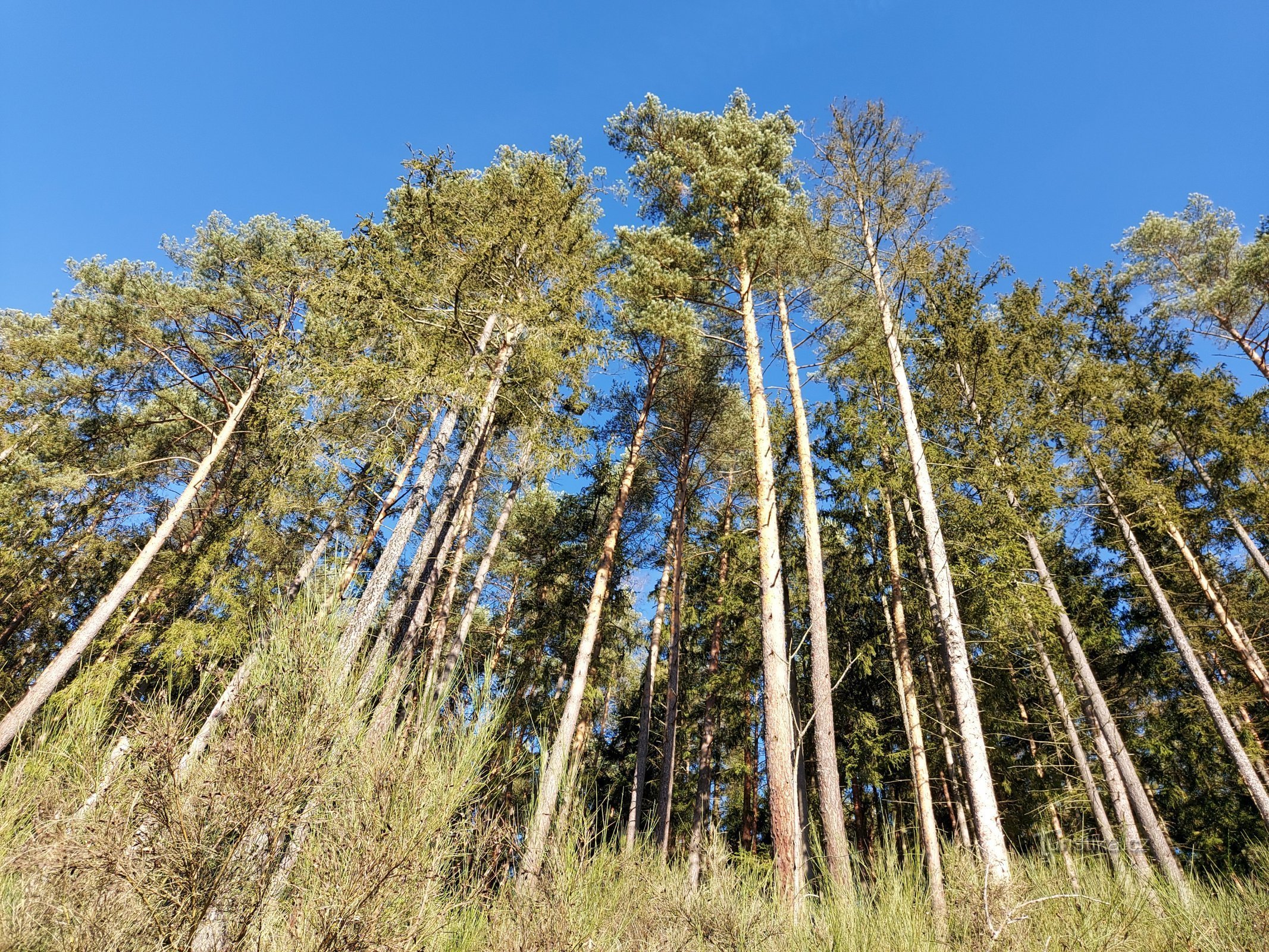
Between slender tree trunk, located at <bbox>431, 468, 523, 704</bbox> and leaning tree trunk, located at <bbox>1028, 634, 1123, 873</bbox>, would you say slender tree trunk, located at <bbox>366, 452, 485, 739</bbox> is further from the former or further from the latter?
leaning tree trunk, located at <bbox>1028, 634, 1123, 873</bbox>

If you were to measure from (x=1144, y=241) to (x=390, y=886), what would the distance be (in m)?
22.4

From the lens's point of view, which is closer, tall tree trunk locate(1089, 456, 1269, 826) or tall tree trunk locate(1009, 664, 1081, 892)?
tall tree trunk locate(1089, 456, 1269, 826)

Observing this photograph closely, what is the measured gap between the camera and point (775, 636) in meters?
6.21

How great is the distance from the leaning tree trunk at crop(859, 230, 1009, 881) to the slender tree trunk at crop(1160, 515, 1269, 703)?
7.12 m

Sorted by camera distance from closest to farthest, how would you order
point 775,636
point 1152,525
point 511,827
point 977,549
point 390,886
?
1. point 390,886
2. point 511,827
3. point 775,636
4. point 977,549
5. point 1152,525

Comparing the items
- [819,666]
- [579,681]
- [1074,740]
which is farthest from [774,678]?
[1074,740]

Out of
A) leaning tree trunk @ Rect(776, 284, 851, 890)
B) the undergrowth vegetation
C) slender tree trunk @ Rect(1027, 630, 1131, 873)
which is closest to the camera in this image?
the undergrowth vegetation

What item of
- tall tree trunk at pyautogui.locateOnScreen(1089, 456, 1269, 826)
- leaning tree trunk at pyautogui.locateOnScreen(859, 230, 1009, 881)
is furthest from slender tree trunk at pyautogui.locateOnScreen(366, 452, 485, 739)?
tall tree trunk at pyautogui.locateOnScreen(1089, 456, 1269, 826)

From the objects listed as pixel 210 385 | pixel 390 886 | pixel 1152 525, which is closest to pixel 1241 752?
pixel 1152 525

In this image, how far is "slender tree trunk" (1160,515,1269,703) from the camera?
1004 centimetres

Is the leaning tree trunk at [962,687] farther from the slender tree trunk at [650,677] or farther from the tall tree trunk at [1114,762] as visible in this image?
the slender tree trunk at [650,677]

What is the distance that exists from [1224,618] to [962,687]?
881 centimetres

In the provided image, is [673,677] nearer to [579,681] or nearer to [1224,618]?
[579,681]

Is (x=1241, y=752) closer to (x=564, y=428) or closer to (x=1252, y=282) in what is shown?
(x=1252, y=282)
